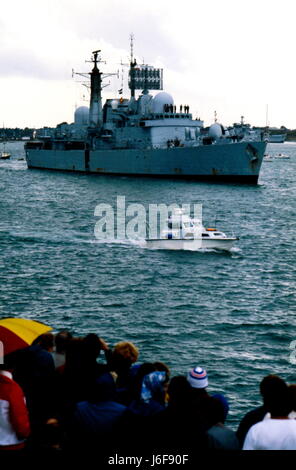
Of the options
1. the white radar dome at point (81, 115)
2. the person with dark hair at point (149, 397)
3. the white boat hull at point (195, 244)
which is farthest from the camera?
the white radar dome at point (81, 115)

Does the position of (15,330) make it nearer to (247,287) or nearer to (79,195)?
(247,287)

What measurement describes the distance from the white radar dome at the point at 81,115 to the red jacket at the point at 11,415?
11553 centimetres

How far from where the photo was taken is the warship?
79.9 m

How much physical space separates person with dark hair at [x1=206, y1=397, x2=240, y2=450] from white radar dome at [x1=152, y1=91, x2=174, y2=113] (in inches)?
3633

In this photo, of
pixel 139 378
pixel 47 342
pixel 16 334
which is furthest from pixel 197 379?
pixel 16 334

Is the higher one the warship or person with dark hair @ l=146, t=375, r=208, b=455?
the warship

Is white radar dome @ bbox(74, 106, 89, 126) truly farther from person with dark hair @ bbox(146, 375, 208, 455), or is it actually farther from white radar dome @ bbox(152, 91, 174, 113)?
person with dark hair @ bbox(146, 375, 208, 455)

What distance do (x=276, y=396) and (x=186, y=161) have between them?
254ft

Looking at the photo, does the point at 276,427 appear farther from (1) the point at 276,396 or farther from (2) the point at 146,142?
(2) the point at 146,142

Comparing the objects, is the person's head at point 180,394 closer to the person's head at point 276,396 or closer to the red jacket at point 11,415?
the person's head at point 276,396

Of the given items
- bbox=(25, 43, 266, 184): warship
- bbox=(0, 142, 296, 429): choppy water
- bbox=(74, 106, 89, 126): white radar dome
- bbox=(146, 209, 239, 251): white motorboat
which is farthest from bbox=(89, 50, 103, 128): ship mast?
bbox=(146, 209, 239, 251): white motorboat

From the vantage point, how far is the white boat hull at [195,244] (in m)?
36.1

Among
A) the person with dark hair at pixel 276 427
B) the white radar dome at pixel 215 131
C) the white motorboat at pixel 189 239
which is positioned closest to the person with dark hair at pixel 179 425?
the person with dark hair at pixel 276 427

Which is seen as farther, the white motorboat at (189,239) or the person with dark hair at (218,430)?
the white motorboat at (189,239)
